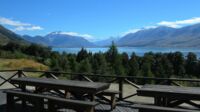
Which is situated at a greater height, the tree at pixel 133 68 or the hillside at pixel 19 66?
the hillside at pixel 19 66

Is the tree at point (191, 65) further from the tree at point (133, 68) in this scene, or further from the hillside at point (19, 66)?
the hillside at point (19, 66)

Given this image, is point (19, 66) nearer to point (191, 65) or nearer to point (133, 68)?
point (133, 68)

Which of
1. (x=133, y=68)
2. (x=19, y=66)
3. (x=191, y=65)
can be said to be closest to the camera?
(x=19, y=66)

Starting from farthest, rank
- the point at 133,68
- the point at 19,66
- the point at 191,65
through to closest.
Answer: the point at 191,65, the point at 133,68, the point at 19,66

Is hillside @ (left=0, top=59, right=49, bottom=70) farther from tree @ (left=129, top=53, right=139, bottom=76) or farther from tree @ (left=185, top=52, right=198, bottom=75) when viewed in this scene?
tree @ (left=185, top=52, right=198, bottom=75)

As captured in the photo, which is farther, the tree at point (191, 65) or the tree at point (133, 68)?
the tree at point (191, 65)

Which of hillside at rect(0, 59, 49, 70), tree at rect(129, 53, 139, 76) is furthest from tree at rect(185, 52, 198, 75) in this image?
hillside at rect(0, 59, 49, 70)

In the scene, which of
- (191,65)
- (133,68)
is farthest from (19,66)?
(191,65)

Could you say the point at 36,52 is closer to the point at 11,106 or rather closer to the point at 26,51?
the point at 26,51

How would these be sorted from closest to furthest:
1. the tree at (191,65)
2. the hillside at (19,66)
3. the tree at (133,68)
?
the hillside at (19,66) → the tree at (133,68) → the tree at (191,65)

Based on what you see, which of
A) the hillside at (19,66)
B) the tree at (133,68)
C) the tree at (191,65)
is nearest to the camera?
the hillside at (19,66)

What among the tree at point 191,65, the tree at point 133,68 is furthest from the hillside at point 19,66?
the tree at point 191,65

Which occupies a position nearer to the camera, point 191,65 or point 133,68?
point 133,68

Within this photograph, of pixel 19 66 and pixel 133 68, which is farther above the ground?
pixel 19 66
